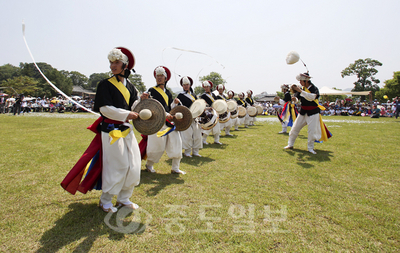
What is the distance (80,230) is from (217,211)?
1.74 meters

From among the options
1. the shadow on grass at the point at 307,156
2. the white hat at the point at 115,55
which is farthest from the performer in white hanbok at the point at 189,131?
the white hat at the point at 115,55

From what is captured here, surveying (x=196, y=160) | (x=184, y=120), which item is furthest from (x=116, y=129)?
(x=196, y=160)

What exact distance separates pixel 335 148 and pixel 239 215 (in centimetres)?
604

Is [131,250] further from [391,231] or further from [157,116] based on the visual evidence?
[391,231]

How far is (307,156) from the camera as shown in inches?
258

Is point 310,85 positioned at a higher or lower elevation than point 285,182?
higher

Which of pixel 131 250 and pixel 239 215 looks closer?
pixel 131 250

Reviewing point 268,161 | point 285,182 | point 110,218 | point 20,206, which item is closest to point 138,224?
point 110,218

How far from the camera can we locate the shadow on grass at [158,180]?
3.95 meters

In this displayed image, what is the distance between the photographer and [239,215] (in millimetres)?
3080

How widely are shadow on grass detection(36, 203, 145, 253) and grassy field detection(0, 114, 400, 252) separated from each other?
11 millimetres

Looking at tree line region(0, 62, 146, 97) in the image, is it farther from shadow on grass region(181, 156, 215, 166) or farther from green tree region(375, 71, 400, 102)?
green tree region(375, 71, 400, 102)

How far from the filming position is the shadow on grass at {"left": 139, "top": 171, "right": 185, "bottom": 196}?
3.95 m

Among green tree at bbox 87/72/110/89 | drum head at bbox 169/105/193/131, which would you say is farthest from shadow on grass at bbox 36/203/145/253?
green tree at bbox 87/72/110/89
